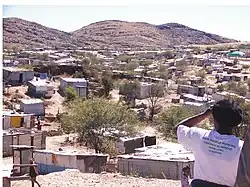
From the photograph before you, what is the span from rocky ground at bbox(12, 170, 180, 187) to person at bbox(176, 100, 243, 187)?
383 centimetres

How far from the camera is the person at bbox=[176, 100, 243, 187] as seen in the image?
1.81m

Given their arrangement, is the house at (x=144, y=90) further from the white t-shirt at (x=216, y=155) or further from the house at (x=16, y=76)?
the white t-shirt at (x=216, y=155)

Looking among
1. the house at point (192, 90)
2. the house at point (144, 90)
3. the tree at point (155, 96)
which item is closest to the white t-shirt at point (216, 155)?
the tree at point (155, 96)

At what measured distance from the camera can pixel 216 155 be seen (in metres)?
1.83

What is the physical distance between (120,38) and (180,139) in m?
77.9

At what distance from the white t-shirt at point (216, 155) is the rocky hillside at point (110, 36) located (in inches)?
2427

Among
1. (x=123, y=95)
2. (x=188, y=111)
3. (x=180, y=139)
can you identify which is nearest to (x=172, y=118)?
(x=188, y=111)

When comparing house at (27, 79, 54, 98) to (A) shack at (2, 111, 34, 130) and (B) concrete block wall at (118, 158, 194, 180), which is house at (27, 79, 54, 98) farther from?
(B) concrete block wall at (118, 158, 194, 180)

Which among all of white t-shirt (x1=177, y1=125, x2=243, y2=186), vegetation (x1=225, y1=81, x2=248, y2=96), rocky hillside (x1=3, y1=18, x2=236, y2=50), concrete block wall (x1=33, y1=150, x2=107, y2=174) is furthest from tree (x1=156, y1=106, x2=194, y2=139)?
rocky hillside (x1=3, y1=18, x2=236, y2=50)

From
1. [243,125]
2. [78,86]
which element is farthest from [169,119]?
[78,86]

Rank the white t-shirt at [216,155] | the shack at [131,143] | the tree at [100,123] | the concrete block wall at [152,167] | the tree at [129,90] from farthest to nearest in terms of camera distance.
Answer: the tree at [129,90] → the tree at [100,123] → the shack at [131,143] → the concrete block wall at [152,167] → the white t-shirt at [216,155]

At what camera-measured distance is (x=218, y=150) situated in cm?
184

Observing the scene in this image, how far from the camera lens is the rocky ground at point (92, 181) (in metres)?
5.65

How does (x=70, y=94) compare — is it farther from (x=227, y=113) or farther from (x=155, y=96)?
(x=227, y=113)
